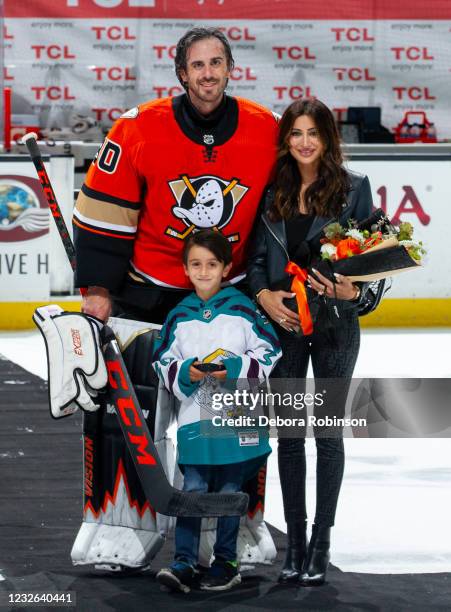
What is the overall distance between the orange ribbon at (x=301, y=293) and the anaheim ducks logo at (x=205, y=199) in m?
0.27

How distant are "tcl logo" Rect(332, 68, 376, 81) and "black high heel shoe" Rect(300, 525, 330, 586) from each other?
9.28 meters

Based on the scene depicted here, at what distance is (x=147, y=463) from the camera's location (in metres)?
3.92

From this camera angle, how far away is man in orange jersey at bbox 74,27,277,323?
401 cm

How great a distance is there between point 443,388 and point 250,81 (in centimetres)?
709

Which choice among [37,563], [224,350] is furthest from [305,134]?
[37,563]

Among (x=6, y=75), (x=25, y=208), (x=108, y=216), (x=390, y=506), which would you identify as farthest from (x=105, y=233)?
(x=6, y=75)

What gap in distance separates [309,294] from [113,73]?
8908mm

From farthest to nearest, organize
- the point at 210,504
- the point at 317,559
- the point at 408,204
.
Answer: the point at 408,204, the point at 317,559, the point at 210,504

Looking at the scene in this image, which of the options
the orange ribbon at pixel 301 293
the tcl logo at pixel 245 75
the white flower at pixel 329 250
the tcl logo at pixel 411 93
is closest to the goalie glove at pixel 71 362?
the orange ribbon at pixel 301 293

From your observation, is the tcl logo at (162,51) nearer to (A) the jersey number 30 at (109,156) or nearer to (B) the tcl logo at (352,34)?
(B) the tcl logo at (352,34)

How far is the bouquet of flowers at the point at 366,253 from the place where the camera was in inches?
149

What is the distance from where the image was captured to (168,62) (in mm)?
12484

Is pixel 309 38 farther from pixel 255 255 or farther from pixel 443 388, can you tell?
pixel 255 255

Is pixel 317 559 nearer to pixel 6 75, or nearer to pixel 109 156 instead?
pixel 109 156
